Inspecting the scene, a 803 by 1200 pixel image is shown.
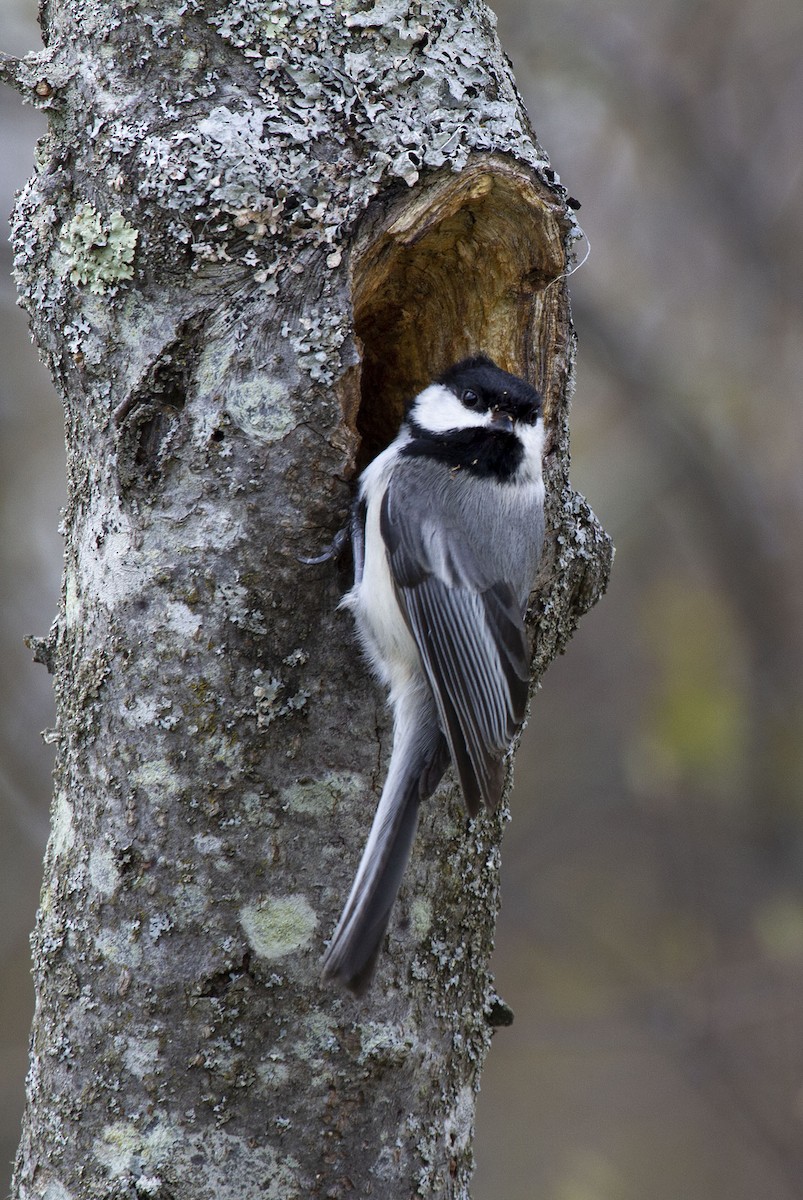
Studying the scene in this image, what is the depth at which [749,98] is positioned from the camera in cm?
454

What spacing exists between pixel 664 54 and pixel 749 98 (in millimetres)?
396

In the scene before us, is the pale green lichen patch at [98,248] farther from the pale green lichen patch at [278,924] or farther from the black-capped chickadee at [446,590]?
the pale green lichen patch at [278,924]

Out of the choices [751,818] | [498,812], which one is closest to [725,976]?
[751,818]

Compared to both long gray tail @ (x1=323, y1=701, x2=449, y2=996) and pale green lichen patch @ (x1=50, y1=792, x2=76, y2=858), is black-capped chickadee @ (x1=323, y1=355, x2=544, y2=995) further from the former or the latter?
pale green lichen patch @ (x1=50, y1=792, x2=76, y2=858)

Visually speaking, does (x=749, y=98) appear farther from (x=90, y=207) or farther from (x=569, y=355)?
(x=90, y=207)

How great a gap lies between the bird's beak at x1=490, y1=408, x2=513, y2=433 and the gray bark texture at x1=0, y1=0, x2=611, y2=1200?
0.33 metres

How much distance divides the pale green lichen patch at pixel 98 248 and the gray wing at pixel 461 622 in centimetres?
60

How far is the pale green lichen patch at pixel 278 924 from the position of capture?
1739 millimetres

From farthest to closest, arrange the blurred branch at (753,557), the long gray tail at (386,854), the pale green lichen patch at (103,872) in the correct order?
1. the blurred branch at (753,557)
2. the pale green lichen patch at (103,872)
3. the long gray tail at (386,854)

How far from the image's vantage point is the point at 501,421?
84.1 inches

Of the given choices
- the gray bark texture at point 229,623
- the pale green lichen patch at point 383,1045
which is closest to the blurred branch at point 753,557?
the gray bark texture at point 229,623

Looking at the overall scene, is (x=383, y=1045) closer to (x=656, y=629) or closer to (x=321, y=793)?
(x=321, y=793)

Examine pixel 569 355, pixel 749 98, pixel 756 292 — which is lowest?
pixel 569 355

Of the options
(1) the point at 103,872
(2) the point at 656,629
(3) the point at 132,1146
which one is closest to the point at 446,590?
(1) the point at 103,872
